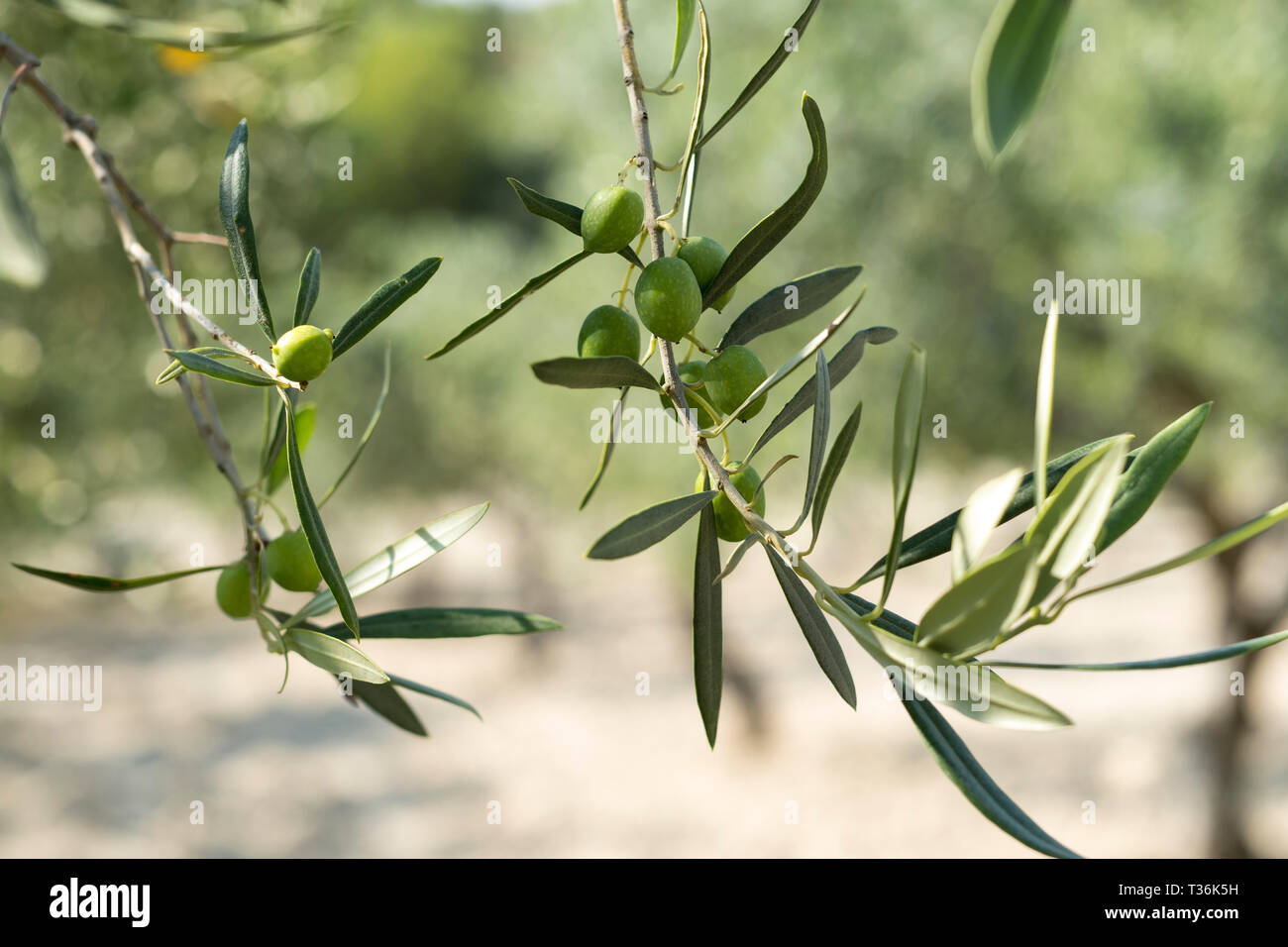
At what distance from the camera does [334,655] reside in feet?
1.28

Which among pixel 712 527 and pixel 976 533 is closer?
pixel 976 533

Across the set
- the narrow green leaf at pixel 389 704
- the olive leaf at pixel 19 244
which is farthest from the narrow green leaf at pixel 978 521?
the olive leaf at pixel 19 244

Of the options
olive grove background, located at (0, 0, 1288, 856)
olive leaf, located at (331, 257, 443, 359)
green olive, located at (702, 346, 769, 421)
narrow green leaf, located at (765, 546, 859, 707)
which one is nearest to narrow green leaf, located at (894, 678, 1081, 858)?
narrow green leaf, located at (765, 546, 859, 707)

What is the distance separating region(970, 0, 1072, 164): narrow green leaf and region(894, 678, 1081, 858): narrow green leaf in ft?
0.67

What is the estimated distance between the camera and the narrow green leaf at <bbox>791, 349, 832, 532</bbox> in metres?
0.36

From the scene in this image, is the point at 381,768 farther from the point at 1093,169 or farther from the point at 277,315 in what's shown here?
the point at 1093,169

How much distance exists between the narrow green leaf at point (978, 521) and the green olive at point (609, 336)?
0.16 m

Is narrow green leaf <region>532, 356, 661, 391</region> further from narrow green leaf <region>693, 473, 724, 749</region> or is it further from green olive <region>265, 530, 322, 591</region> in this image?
green olive <region>265, 530, 322, 591</region>

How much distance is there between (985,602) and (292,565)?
33 centimetres

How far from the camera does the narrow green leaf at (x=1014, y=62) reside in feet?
0.67

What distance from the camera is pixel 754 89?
1.37 ft

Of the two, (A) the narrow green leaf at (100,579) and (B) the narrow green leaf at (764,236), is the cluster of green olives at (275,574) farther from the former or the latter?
(B) the narrow green leaf at (764,236)
